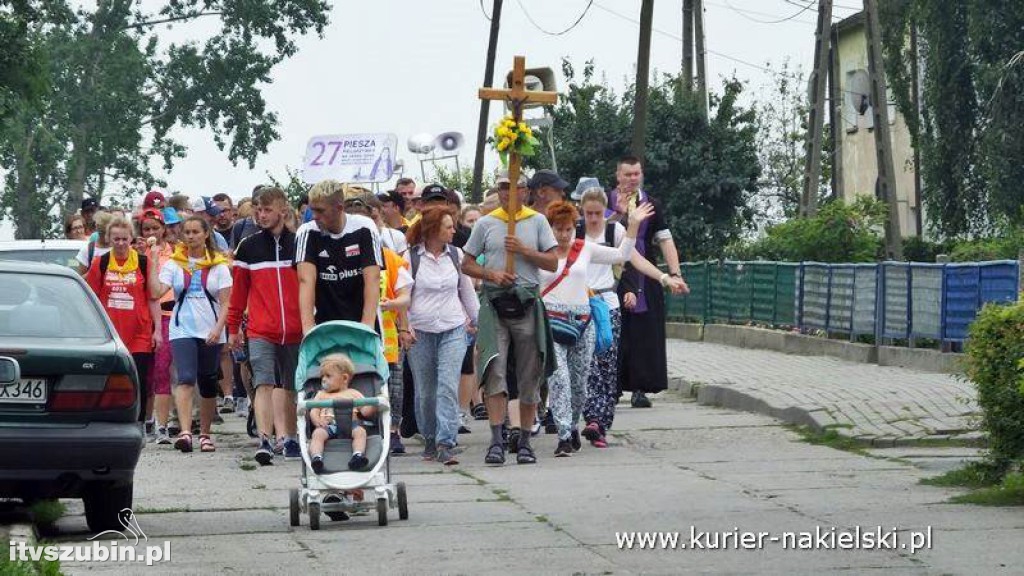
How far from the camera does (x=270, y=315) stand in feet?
46.7

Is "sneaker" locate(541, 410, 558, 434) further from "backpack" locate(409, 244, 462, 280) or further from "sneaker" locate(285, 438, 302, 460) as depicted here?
"sneaker" locate(285, 438, 302, 460)

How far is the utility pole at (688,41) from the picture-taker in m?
43.0

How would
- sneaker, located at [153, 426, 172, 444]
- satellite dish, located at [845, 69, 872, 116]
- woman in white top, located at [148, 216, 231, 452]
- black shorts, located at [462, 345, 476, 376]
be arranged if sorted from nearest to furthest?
woman in white top, located at [148, 216, 231, 452]
sneaker, located at [153, 426, 172, 444]
black shorts, located at [462, 345, 476, 376]
satellite dish, located at [845, 69, 872, 116]

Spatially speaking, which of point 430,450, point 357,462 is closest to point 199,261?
point 430,450

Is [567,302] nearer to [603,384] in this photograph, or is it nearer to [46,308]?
[603,384]

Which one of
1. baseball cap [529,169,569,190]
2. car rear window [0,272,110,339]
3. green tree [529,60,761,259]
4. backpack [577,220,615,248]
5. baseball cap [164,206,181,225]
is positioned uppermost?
green tree [529,60,761,259]

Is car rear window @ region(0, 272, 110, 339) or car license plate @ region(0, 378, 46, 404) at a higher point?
car rear window @ region(0, 272, 110, 339)

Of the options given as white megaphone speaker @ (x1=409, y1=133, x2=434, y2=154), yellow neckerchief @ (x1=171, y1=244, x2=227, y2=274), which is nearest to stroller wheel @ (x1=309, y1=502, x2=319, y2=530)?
yellow neckerchief @ (x1=171, y1=244, x2=227, y2=274)

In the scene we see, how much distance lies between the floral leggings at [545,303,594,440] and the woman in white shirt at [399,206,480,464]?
64cm

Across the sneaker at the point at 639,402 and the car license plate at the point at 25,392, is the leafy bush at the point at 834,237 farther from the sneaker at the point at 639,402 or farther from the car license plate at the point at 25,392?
the car license plate at the point at 25,392

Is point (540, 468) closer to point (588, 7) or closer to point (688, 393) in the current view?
point (688, 393)

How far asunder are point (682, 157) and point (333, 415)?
29.4 m

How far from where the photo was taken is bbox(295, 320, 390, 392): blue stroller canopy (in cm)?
1162

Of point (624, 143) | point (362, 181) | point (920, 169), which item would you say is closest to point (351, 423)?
point (362, 181)
